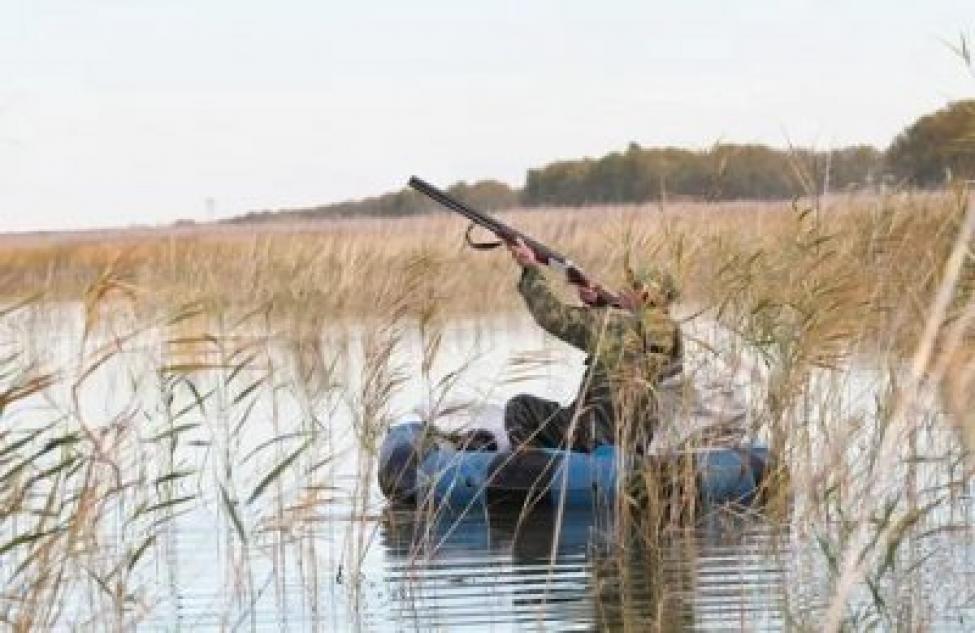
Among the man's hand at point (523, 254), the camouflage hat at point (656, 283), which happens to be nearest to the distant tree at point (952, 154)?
the camouflage hat at point (656, 283)

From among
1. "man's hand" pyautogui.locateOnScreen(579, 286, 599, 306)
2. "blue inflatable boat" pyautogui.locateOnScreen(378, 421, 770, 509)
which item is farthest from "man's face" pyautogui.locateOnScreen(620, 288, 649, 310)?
"blue inflatable boat" pyautogui.locateOnScreen(378, 421, 770, 509)

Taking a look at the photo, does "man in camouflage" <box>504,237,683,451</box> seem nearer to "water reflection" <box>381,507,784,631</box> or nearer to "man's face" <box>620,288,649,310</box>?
"man's face" <box>620,288,649,310</box>

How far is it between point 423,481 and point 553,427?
6.16 ft

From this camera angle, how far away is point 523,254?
9.97m

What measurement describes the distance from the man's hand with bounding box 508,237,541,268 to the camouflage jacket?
69mm

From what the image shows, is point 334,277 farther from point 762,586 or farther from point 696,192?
point 762,586

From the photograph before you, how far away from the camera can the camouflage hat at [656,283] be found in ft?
31.4

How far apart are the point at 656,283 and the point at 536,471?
104cm

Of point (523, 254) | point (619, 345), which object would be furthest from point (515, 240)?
point (619, 345)

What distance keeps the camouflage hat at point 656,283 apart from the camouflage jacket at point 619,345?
7cm

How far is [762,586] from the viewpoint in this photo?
25.5 feet

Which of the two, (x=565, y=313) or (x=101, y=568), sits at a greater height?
(x=565, y=313)

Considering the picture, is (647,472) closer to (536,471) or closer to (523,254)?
(536,471)

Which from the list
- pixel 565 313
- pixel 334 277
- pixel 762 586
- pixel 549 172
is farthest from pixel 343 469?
pixel 549 172
